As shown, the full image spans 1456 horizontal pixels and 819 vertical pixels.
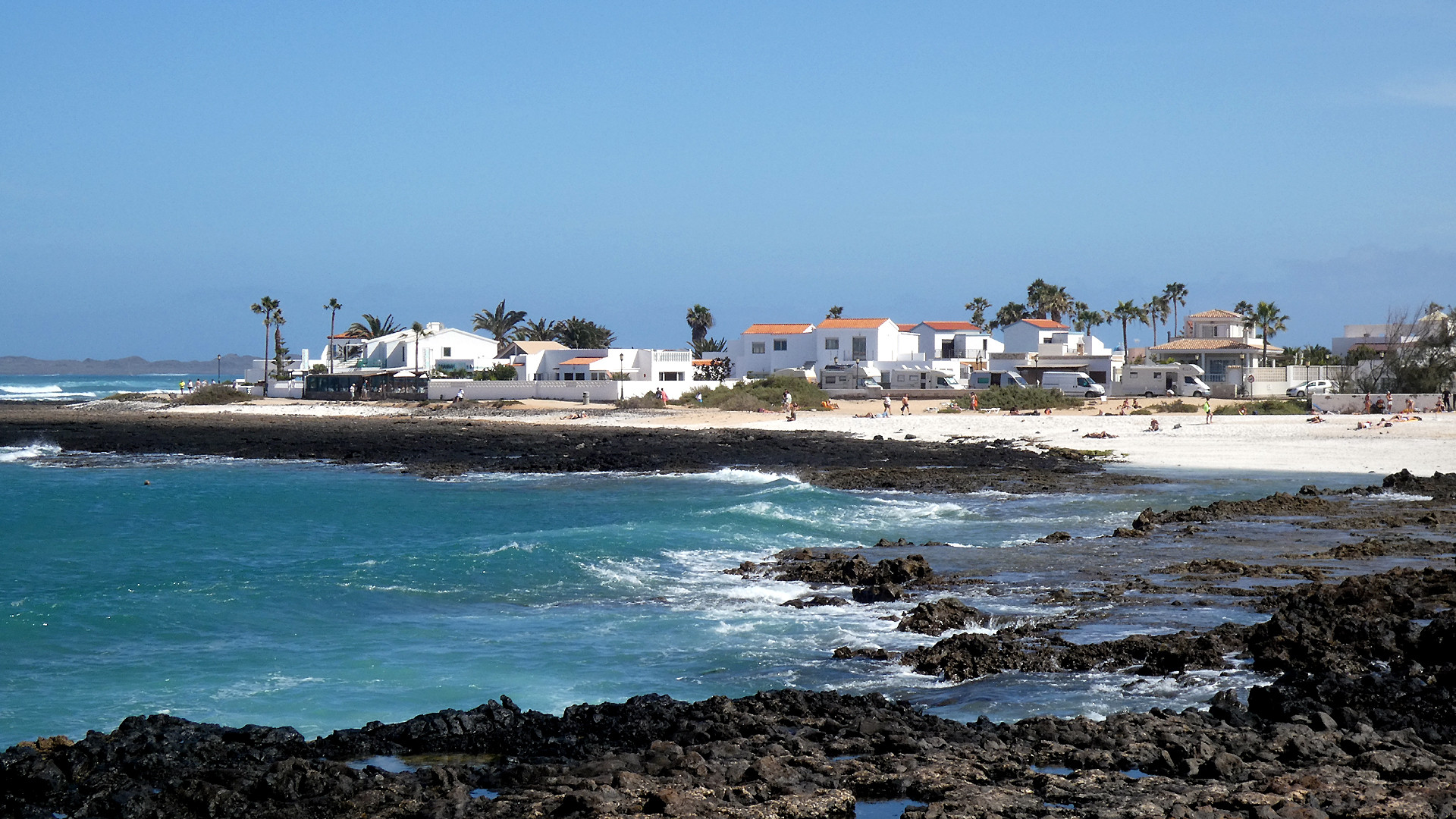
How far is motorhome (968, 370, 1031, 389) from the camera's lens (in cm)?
6681

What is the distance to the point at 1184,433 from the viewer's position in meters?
41.4

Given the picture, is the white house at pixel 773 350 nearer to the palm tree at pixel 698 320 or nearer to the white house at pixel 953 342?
the white house at pixel 953 342

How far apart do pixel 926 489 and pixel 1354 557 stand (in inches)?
489

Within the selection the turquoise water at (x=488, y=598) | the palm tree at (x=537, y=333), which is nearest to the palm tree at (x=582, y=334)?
the palm tree at (x=537, y=333)

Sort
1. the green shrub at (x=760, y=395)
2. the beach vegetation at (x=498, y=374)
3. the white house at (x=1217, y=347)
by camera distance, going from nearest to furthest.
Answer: the green shrub at (x=760, y=395), the white house at (x=1217, y=347), the beach vegetation at (x=498, y=374)

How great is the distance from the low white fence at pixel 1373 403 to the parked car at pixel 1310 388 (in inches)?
58.8

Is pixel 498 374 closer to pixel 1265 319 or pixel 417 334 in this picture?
pixel 417 334

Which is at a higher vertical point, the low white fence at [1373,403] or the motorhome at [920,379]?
the motorhome at [920,379]

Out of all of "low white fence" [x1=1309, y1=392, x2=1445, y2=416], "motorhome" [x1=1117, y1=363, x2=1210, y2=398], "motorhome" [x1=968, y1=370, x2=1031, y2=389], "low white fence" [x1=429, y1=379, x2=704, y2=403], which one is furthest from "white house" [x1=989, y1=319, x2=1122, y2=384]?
"low white fence" [x1=1309, y1=392, x2=1445, y2=416]

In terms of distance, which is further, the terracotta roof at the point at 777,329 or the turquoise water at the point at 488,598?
the terracotta roof at the point at 777,329

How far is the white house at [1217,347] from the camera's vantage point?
70562mm

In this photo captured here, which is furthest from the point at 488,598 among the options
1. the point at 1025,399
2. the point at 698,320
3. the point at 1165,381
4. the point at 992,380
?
the point at 698,320

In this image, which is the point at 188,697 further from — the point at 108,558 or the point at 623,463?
the point at 623,463

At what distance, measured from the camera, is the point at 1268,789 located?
732 centimetres
